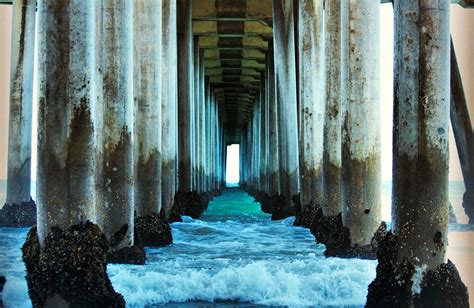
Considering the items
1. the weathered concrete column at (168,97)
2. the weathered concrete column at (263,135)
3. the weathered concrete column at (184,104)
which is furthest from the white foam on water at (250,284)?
the weathered concrete column at (263,135)

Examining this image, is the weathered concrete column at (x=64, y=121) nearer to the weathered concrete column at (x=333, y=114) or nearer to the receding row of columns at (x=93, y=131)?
the receding row of columns at (x=93, y=131)

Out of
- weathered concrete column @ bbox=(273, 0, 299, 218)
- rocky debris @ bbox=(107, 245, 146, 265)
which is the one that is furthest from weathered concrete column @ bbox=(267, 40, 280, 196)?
rocky debris @ bbox=(107, 245, 146, 265)

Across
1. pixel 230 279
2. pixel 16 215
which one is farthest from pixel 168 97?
pixel 230 279

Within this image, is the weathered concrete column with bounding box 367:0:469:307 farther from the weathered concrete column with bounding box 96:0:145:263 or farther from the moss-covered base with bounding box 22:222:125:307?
the weathered concrete column with bounding box 96:0:145:263

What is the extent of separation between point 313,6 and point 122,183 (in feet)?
22.5

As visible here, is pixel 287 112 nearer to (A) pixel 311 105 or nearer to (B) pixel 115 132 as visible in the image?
(A) pixel 311 105

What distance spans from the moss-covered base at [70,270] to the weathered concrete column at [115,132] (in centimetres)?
229

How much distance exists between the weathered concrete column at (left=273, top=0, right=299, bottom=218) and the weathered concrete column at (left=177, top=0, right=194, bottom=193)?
2543 millimetres

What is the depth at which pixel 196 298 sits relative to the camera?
7.19m

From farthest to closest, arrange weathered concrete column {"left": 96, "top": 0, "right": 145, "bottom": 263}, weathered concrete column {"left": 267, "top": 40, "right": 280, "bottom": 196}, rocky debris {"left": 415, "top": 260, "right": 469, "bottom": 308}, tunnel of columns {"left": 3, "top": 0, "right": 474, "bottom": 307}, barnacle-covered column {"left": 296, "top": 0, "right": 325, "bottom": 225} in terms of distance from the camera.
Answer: weathered concrete column {"left": 267, "top": 40, "right": 280, "bottom": 196} → barnacle-covered column {"left": 296, "top": 0, "right": 325, "bottom": 225} → weathered concrete column {"left": 96, "top": 0, "right": 145, "bottom": 263} → tunnel of columns {"left": 3, "top": 0, "right": 474, "bottom": 307} → rocky debris {"left": 415, "top": 260, "right": 469, "bottom": 308}

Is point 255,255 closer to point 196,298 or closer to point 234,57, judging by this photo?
point 196,298

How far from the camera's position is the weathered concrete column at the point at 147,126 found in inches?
428

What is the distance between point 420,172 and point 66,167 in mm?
2800

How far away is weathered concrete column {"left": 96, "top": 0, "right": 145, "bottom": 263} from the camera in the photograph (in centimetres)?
844
